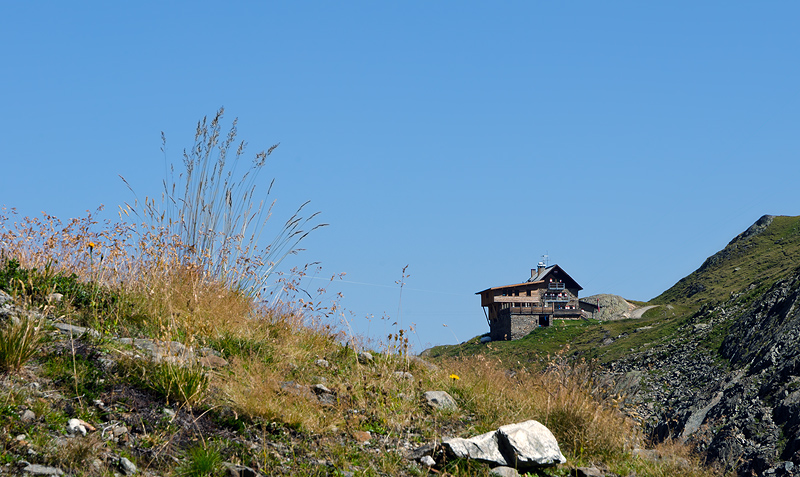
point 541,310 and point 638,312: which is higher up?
point 541,310

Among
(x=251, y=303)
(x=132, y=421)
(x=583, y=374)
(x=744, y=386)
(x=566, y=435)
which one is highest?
(x=251, y=303)

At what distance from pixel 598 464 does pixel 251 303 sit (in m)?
A: 4.50

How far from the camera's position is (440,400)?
20.0 feet

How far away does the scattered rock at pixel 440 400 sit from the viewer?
237 inches

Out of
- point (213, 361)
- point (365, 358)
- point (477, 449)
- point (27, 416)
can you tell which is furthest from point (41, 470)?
point (365, 358)

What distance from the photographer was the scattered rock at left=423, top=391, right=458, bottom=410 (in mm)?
6023

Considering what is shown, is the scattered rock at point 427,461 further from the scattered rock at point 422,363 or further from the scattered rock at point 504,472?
the scattered rock at point 422,363

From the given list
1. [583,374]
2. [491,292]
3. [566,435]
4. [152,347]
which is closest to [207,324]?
[152,347]

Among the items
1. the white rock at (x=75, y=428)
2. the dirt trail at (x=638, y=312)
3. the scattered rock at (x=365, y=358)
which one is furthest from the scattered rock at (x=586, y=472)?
the dirt trail at (x=638, y=312)

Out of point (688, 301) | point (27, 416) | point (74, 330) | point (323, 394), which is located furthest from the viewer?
point (688, 301)

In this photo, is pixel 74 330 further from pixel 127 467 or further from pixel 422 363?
pixel 422 363

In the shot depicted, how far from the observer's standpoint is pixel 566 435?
5676 millimetres

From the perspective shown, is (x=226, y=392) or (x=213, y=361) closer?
(x=226, y=392)

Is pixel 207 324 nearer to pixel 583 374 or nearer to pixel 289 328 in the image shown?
pixel 289 328
